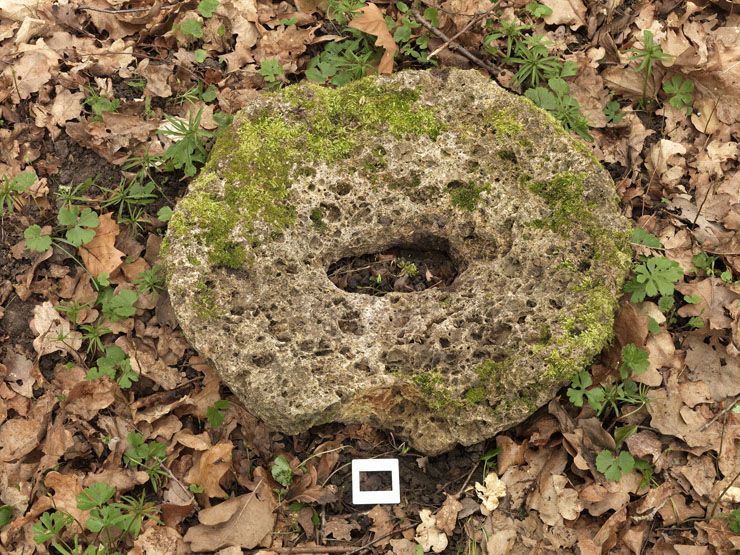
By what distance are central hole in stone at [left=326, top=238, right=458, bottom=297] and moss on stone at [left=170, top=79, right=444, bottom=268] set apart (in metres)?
0.55

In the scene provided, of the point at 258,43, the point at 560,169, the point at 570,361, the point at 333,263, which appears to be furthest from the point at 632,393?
the point at 258,43

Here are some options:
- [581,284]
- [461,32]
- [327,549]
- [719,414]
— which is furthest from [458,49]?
[327,549]

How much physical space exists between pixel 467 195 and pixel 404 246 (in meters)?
0.53

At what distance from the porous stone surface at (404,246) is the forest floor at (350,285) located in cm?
38

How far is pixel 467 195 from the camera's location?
3.84m

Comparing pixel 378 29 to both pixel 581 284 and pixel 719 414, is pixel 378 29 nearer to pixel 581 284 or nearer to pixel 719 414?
pixel 581 284

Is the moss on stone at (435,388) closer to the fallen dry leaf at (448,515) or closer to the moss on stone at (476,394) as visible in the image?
the moss on stone at (476,394)

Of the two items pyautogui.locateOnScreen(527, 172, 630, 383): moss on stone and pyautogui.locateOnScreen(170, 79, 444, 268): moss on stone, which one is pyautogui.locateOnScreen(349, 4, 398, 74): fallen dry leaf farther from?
pyautogui.locateOnScreen(527, 172, 630, 383): moss on stone

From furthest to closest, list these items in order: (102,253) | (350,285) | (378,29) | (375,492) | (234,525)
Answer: (378,29)
(102,253)
(350,285)
(375,492)
(234,525)

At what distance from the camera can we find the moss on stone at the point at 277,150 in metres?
3.65

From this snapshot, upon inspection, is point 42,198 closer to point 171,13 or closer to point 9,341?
point 9,341

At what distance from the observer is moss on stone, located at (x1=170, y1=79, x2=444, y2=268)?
3.65 m

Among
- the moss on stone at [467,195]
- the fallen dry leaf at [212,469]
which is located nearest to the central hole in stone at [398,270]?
the moss on stone at [467,195]

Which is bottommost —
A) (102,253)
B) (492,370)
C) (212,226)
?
(102,253)
